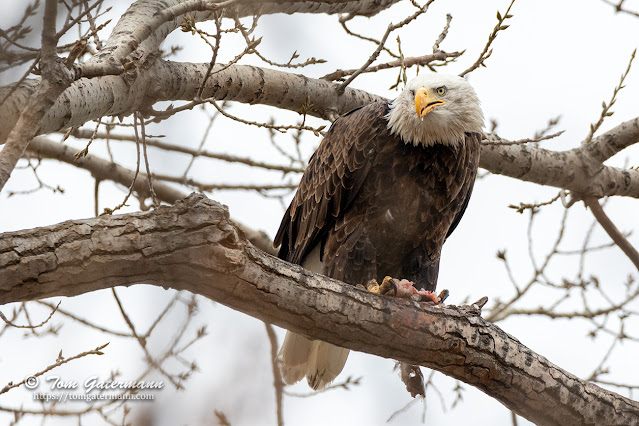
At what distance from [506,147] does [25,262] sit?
11.5 ft

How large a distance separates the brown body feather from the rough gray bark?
101 centimetres

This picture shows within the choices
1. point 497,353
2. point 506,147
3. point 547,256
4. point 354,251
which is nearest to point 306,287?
point 497,353

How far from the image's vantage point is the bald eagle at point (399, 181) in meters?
4.17

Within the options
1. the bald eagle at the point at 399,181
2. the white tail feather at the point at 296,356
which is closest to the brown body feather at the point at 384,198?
the bald eagle at the point at 399,181

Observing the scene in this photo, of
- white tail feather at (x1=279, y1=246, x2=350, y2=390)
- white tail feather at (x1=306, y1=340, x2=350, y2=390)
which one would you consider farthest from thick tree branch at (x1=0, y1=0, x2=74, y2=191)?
white tail feather at (x1=306, y1=340, x2=350, y2=390)

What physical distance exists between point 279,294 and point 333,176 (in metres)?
1.68

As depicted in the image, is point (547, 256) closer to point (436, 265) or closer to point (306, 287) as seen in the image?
point (436, 265)

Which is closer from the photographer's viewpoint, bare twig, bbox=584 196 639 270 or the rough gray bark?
the rough gray bark

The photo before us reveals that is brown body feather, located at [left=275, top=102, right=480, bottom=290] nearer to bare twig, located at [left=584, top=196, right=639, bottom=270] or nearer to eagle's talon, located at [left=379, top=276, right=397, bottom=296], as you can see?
eagle's talon, located at [left=379, top=276, right=397, bottom=296]

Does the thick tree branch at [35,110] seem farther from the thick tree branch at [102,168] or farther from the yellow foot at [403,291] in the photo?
the thick tree branch at [102,168]

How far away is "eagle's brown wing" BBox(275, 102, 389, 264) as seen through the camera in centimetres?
426

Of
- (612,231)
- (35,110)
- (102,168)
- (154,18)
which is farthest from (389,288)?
(102,168)

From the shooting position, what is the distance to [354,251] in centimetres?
420

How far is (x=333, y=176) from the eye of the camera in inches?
172
